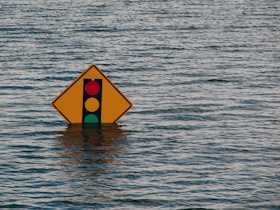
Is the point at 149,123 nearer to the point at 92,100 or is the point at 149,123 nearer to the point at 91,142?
the point at 92,100

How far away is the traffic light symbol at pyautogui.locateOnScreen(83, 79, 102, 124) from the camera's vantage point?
670 inches

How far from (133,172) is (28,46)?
16239 millimetres

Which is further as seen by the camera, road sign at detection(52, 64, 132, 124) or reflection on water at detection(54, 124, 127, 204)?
road sign at detection(52, 64, 132, 124)

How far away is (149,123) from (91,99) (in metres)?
1.47

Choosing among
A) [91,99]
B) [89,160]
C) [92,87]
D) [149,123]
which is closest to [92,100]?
[91,99]

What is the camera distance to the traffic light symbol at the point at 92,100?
17016 mm

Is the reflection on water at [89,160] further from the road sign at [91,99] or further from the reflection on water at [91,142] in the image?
the road sign at [91,99]

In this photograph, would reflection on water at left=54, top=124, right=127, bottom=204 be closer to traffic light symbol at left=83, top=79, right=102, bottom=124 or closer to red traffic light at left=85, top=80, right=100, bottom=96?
traffic light symbol at left=83, top=79, right=102, bottom=124

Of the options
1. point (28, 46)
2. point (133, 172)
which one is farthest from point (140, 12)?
point (133, 172)

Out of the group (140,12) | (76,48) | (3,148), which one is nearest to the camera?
(3,148)

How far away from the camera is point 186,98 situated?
2061 cm

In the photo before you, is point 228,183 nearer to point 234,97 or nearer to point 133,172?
point 133,172

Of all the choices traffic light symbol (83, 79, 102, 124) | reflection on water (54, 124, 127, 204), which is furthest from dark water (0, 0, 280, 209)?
traffic light symbol (83, 79, 102, 124)

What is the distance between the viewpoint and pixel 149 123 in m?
18.1
